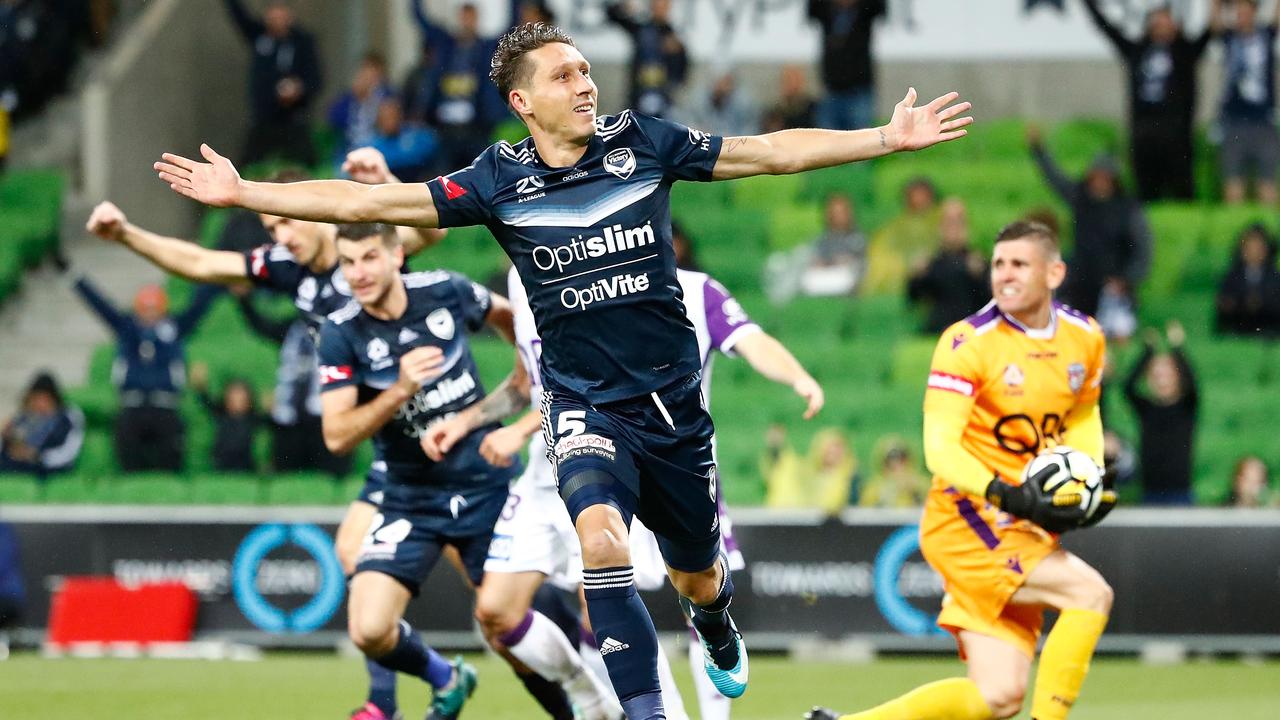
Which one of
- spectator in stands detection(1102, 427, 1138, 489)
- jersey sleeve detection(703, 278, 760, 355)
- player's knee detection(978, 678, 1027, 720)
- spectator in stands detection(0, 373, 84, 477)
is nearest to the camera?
player's knee detection(978, 678, 1027, 720)

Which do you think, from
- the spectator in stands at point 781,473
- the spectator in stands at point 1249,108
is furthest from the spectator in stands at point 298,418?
the spectator in stands at point 1249,108

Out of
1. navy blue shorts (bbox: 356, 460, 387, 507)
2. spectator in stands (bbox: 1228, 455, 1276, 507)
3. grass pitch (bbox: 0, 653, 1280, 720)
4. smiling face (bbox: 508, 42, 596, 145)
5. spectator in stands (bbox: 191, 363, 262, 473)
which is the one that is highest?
smiling face (bbox: 508, 42, 596, 145)

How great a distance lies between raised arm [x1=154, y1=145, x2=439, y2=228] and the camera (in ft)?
18.9

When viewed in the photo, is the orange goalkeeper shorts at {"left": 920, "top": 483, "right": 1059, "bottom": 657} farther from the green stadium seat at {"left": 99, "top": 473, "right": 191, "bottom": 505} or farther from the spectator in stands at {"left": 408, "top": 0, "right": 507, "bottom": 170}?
the spectator in stands at {"left": 408, "top": 0, "right": 507, "bottom": 170}

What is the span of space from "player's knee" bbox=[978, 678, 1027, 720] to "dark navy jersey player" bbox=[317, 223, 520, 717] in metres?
2.40

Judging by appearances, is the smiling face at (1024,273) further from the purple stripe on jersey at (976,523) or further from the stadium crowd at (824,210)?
the stadium crowd at (824,210)

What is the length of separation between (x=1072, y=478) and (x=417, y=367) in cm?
264

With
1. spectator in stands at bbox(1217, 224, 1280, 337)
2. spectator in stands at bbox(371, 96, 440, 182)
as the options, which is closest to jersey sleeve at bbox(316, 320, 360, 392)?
spectator in stands at bbox(371, 96, 440, 182)

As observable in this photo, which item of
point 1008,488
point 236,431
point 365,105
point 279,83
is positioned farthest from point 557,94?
point 279,83

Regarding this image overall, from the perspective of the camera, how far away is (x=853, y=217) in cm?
Result: 1631

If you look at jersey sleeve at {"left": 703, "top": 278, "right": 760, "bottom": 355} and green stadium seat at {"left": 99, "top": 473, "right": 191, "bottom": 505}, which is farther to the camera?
green stadium seat at {"left": 99, "top": 473, "right": 191, "bottom": 505}

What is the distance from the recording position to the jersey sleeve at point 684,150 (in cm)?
622

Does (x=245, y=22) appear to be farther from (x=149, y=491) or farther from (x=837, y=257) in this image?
(x=837, y=257)

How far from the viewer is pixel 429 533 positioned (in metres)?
8.06
